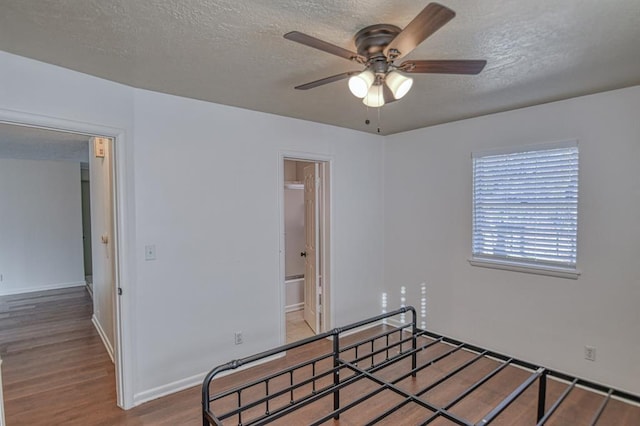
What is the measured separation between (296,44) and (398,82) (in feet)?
2.00

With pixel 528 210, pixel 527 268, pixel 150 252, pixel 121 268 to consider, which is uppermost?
pixel 528 210

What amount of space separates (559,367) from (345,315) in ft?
7.04

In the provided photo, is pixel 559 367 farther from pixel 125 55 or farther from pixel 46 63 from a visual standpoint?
pixel 46 63

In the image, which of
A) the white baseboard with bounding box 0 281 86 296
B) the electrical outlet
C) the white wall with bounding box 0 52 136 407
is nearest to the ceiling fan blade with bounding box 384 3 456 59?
the white wall with bounding box 0 52 136 407

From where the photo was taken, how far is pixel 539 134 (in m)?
3.08

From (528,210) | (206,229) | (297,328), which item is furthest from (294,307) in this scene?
(528,210)

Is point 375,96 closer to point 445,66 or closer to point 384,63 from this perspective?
point 384,63

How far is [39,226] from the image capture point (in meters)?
6.20

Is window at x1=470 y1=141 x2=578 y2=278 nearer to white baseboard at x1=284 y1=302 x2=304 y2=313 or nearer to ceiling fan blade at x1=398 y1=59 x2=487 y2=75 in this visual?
ceiling fan blade at x1=398 y1=59 x2=487 y2=75

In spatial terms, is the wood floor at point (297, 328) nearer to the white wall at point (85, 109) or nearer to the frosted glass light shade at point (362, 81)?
the white wall at point (85, 109)

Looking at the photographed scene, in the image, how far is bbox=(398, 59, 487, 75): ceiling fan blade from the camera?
1.60 metres

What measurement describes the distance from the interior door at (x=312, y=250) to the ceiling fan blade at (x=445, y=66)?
240 centimetres

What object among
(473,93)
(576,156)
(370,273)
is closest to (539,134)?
(576,156)

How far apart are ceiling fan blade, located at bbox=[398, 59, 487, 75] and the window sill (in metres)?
2.23
